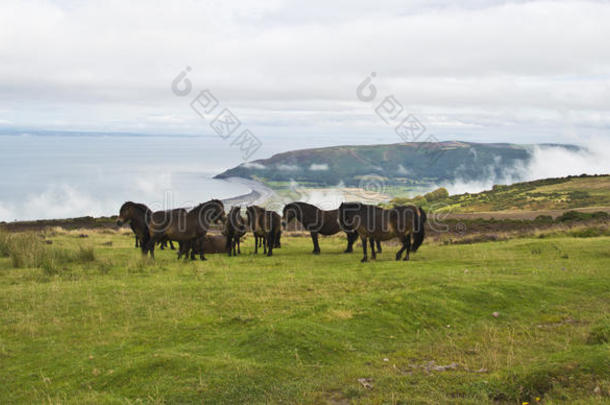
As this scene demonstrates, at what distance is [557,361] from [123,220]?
17.3 metres

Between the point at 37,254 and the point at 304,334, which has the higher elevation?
the point at 37,254

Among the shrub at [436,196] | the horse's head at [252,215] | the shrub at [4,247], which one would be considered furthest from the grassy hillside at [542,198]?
the shrub at [4,247]

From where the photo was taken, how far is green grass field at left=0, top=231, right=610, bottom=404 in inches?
279

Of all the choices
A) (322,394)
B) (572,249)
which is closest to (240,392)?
(322,394)

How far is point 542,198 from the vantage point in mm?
84625

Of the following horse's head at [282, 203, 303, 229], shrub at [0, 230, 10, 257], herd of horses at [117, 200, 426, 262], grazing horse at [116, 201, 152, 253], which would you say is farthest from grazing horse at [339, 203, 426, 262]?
shrub at [0, 230, 10, 257]

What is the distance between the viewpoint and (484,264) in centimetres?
1905

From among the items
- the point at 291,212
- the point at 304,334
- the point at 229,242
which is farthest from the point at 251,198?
the point at 304,334

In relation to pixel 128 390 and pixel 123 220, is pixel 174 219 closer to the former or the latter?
pixel 123 220

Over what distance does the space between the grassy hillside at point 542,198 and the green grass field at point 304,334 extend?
6311 cm

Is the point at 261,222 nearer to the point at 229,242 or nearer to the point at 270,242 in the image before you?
the point at 270,242

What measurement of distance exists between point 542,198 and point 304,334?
84951mm

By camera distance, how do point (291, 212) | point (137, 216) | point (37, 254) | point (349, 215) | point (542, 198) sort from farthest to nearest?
point (542, 198), point (291, 212), point (349, 215), point (137, 216), point (37, 254)

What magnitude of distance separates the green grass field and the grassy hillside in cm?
6311
